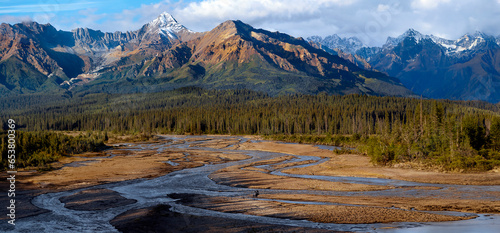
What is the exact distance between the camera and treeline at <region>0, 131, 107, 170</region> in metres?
87.3

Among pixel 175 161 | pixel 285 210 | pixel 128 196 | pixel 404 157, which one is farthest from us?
pixel 175 161

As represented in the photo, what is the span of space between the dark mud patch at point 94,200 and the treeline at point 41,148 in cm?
3497

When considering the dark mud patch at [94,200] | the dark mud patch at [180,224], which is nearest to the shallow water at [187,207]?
the dark mud patch at [94,200]

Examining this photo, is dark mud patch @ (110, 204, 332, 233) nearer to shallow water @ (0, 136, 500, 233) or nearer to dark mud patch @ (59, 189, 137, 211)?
shallow water @ (0, 136, 500, 233)

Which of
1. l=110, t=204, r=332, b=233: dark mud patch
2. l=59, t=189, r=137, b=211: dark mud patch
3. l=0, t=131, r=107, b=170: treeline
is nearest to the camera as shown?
l=110, t=204, r=332, b=233: dark mud patch

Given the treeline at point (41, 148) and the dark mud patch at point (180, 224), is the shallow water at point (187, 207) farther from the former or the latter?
the treeline at point (41, 148)

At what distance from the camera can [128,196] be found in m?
54.2

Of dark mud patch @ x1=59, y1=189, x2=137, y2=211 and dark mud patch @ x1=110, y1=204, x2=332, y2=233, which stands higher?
dark mud patch @ x1=110, y1=204, x2=332, y2=233

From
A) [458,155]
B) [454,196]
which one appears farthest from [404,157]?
[454,196]

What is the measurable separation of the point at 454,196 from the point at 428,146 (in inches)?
1593

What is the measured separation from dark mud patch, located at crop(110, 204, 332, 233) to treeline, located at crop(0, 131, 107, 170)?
172 ft

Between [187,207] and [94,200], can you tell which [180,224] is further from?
[94,200]

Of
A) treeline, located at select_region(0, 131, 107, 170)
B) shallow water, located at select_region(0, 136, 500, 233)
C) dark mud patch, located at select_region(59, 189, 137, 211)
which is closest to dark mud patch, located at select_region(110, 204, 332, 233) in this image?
shallow water, located at select_region(0, 136, 500, 233)

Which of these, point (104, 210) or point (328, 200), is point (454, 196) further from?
point (104, 210)
